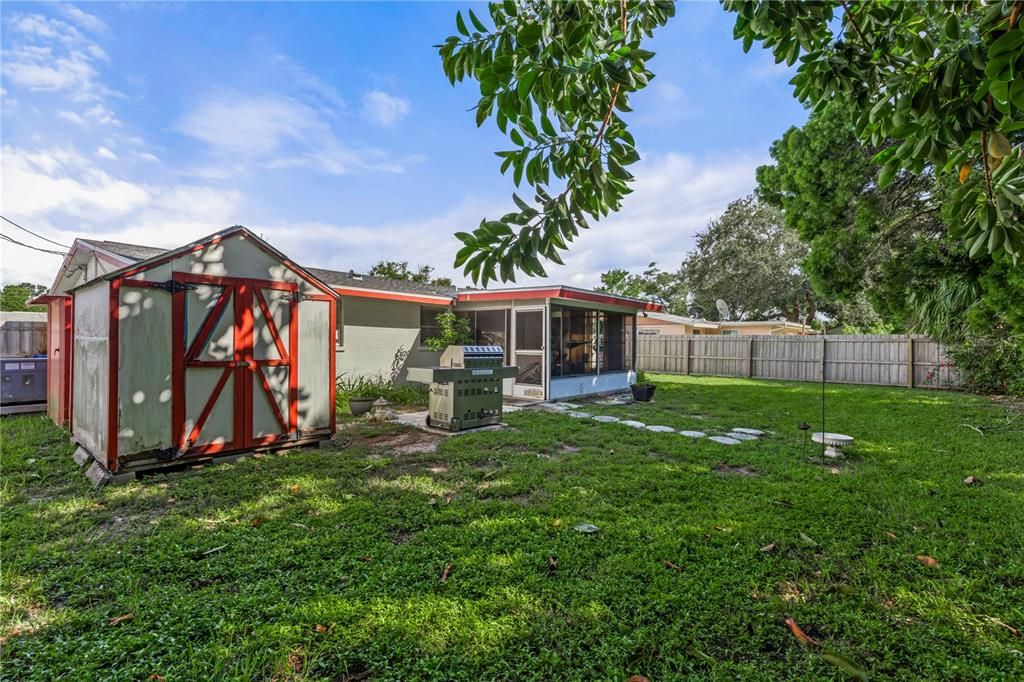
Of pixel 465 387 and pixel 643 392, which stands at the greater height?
pixel 465 387

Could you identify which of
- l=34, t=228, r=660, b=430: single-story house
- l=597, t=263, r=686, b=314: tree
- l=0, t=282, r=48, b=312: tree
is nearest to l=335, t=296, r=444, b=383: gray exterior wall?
l=34, t=228, r=660, b=430: single-story house

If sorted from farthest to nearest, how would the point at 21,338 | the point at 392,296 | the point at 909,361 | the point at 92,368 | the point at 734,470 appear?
the point at 909,361 < the point at 21,338 < the point at 392,296 < the point at 734,470 < the point at 92,368

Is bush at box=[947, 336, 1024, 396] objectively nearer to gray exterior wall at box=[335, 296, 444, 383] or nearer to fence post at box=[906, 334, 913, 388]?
fence post at box=[906, 334, 913, 388]

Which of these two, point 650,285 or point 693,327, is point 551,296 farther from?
point 650,285

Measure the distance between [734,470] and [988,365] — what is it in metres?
9.78

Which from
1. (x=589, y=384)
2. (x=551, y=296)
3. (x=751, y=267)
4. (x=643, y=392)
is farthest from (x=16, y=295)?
(x=751, y=267)

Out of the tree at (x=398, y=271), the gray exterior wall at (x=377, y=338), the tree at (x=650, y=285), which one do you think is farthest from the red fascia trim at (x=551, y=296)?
the tree at (x=398, y=271)

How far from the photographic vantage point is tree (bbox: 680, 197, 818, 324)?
78.2ft

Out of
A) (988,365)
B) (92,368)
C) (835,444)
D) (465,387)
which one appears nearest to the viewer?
(92,368)

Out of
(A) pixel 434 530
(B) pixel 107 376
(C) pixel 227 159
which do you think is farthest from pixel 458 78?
(C) pixel 227 159

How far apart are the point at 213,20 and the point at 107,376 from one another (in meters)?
Answer: 4.00

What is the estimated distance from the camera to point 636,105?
5.06 feet

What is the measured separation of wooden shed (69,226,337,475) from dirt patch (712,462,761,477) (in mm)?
4513

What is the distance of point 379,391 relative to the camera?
9.00m
